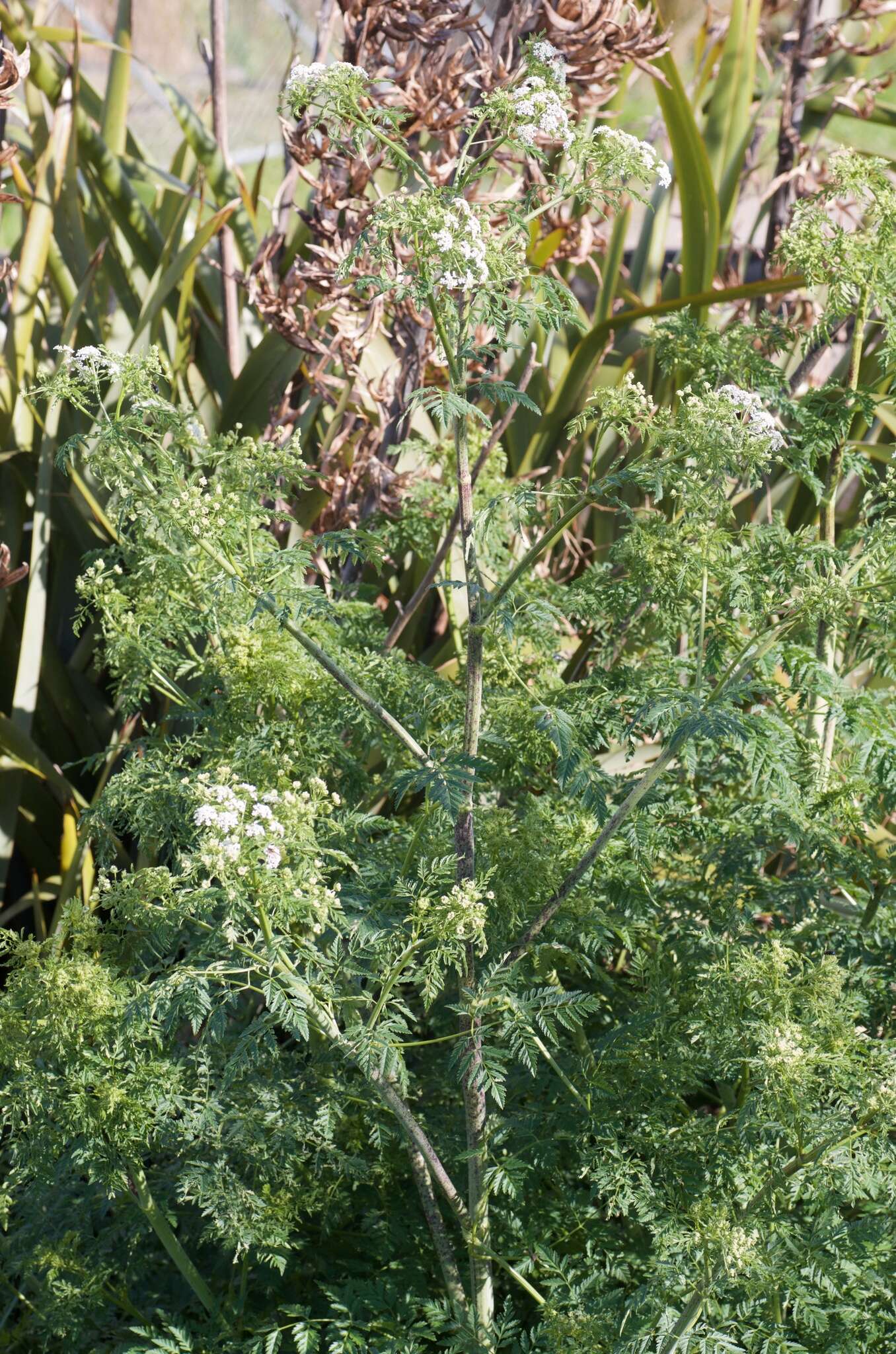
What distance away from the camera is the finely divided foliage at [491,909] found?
1.25 metres

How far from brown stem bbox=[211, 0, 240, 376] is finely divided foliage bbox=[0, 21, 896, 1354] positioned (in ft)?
3.21

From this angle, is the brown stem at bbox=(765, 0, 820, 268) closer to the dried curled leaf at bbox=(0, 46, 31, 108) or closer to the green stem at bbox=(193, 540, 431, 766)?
the dried curled leaf at bbox=(0, 46, 31, 108)

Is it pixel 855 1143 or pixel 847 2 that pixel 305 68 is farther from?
pixel 847 2

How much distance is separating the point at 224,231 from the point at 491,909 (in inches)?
71.1

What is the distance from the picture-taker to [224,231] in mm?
2688

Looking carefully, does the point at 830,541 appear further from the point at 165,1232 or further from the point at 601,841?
the point at 165,1232

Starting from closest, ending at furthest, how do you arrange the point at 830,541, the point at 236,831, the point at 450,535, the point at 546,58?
the point at 236,831 → the point at 546,58 → the point at 830,541 → the point at 450,535

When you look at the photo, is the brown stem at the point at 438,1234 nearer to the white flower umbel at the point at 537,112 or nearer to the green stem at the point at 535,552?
the green stem at the point at 535,552

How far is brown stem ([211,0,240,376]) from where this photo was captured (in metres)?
2.69

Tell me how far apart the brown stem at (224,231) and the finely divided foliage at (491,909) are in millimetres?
977

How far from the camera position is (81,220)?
2.99 m

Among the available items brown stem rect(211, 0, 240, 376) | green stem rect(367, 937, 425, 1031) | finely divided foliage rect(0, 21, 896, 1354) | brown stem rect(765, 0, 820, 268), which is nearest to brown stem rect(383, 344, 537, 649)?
finely divided foliage rect(0, 21, 896, 1354)

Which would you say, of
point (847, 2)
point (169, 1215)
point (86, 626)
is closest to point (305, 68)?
point (169, 1215)

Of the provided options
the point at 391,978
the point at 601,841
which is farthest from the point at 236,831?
the point at 601,841
